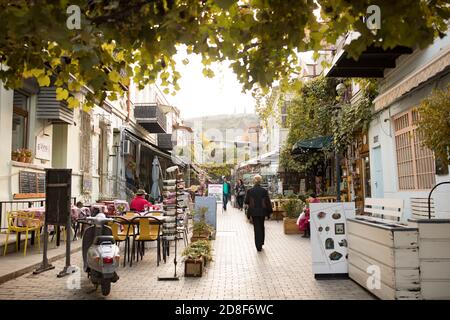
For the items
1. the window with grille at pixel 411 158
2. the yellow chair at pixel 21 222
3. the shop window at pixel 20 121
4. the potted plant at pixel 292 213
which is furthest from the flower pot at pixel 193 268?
the shop window at pixel 20 121

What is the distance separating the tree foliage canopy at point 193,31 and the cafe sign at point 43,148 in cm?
725

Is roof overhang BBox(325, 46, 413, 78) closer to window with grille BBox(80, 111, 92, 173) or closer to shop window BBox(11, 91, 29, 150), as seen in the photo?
shop window BBox(11, 91, 29, 150)

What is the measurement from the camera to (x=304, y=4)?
4.01 meters

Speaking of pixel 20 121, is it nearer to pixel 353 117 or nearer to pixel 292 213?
pixel 292 213

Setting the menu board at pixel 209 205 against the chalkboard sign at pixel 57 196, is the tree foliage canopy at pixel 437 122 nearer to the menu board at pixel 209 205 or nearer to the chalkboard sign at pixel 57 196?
the chalkboard sign at pixel 57 196

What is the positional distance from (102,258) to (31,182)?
6849 mm

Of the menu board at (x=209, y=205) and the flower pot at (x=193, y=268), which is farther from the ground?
the menu board at (x=209, y=205)

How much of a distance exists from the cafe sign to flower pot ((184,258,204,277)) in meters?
7.10

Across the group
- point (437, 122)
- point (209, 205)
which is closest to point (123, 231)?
point (209, 205)

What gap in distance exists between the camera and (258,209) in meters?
9.82

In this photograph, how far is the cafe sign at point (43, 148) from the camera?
12.1 meters

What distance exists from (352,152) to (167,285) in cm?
1233

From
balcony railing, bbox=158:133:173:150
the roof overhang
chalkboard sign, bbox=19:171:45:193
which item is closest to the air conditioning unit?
chalkboard sign, bbox=19:171:45:193
